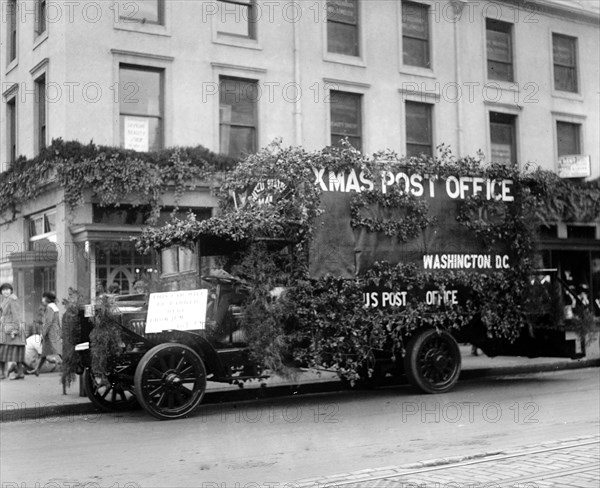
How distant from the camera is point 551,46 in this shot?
2469cm

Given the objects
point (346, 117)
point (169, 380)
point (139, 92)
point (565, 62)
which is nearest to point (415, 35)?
point (346, 117)

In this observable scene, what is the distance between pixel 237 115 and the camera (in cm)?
1988

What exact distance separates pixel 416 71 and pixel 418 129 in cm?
157

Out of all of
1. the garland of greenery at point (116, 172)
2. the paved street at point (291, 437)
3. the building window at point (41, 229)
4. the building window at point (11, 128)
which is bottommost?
the paved street at point (291, 437)

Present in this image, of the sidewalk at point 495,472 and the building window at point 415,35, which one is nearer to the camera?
the sidewalk at point 495,472

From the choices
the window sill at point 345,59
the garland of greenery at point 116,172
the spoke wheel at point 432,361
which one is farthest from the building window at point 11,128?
the spoke wheel at point 432,361

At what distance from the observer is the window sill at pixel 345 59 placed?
2073cm

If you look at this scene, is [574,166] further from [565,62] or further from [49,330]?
[49,330]

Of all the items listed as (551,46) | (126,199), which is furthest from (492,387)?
(551,46)

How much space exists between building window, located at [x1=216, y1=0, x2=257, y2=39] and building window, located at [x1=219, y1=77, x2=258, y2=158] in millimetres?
1177

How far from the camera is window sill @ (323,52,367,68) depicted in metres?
20.7

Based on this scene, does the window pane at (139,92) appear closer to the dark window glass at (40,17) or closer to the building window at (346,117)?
the dark window glass at (40,17)

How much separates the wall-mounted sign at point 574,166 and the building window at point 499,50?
3.03m

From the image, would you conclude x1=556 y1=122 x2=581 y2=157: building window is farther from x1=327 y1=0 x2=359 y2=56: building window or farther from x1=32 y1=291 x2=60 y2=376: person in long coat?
x1=32 y1=291 x2=60 y2=376: person in long coat
